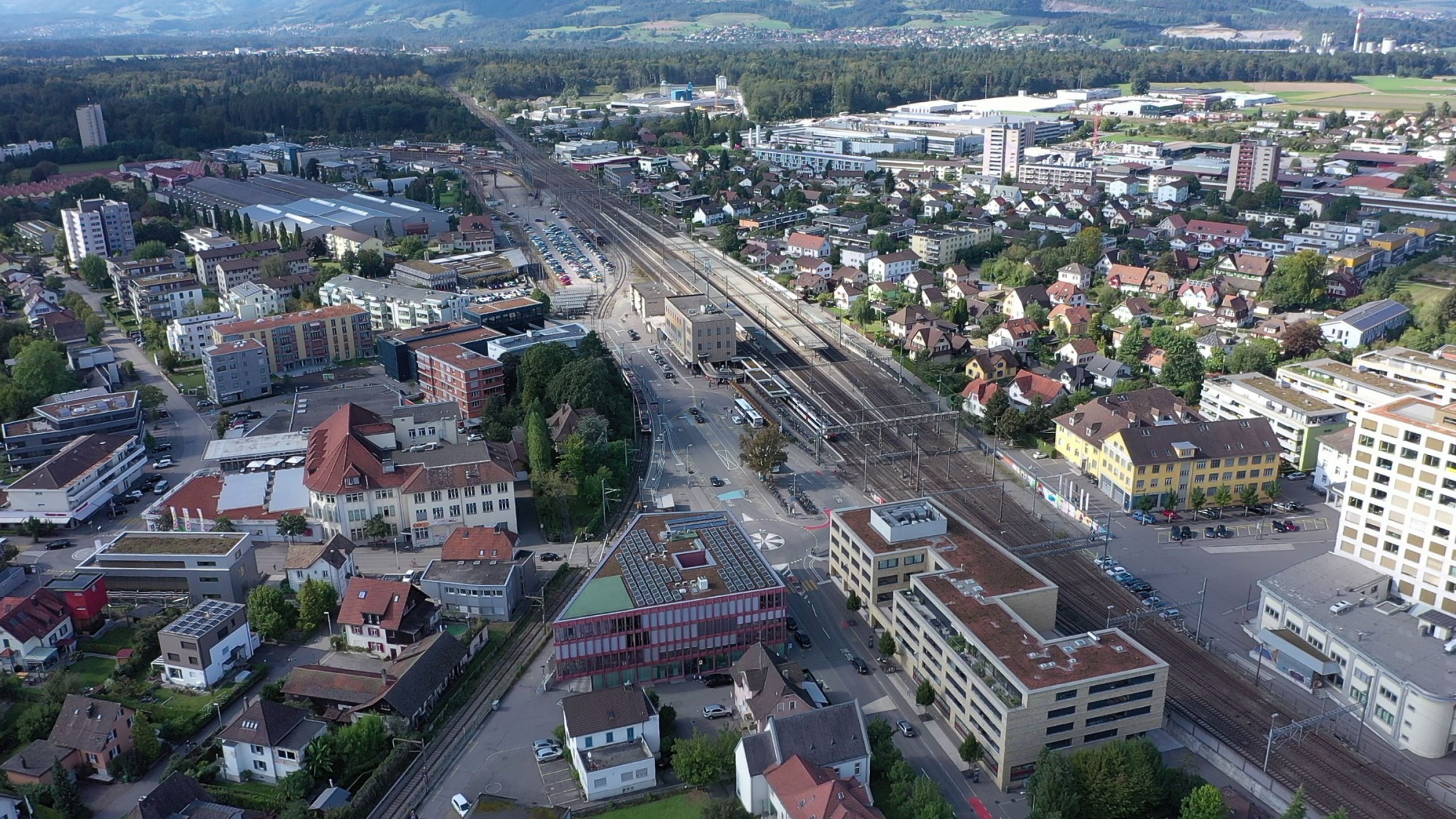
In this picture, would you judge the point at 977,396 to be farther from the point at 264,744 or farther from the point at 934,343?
the point at 264,744

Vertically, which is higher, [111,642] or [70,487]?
[70,487]

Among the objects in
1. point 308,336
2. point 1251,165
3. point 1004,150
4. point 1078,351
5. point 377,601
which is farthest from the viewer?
point 1004,150

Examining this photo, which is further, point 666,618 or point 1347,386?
point 1347,386

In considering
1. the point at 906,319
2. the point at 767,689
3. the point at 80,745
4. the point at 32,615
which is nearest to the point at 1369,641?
the point at 767,689

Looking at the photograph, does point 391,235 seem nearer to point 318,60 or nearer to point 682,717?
point 682,717

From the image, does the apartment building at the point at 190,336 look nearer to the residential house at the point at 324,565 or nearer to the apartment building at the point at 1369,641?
the residential house at the point at 324,565

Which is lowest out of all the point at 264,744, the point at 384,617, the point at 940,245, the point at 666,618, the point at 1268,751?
the point at 1268,751

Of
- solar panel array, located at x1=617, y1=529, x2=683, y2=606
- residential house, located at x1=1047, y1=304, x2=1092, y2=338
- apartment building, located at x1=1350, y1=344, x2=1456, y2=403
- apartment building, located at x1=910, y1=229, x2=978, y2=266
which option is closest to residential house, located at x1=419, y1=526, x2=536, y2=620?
solar panel array, located at x1=617, y1=529, x2=683, y2=606
